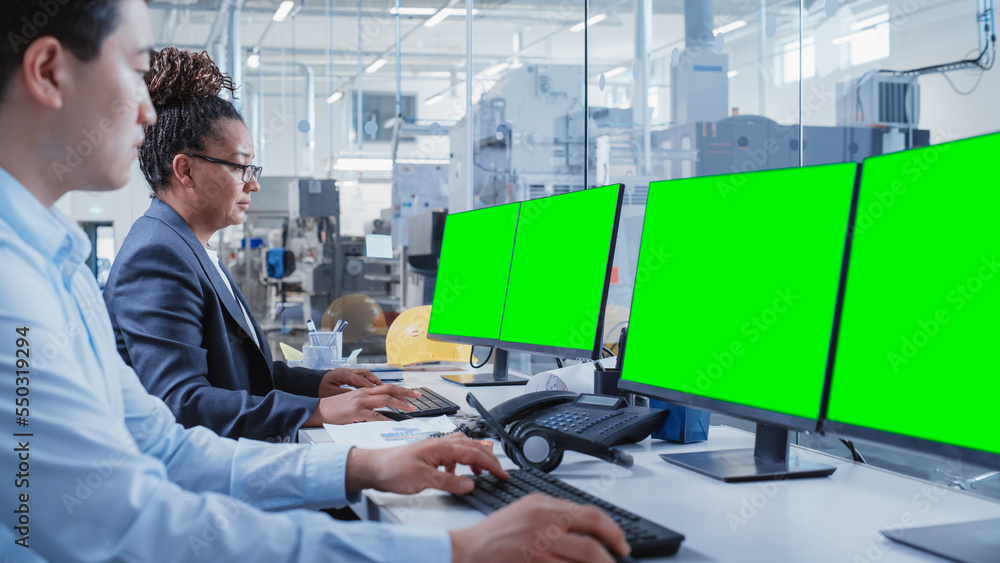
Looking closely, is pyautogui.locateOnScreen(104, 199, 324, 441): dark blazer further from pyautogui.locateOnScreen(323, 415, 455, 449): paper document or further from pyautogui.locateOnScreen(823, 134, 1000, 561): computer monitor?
pyautogui.locateOnScreen(823, 134, 1000, 561): computer monitor

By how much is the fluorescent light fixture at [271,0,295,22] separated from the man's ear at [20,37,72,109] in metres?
6.86

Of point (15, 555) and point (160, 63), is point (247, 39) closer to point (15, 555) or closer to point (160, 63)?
point (160, 63)

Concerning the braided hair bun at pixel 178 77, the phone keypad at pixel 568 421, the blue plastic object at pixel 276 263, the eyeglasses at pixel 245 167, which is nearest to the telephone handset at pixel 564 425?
the phone keypad at pixel 568 421

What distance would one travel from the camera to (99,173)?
2.89 feet

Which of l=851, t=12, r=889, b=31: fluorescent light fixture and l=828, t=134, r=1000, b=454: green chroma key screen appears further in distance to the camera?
l=851, t=12, r=889, b=31: fluorescent light fixture

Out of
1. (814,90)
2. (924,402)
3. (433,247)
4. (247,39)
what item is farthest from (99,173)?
(247,39)

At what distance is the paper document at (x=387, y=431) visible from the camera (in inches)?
56.3

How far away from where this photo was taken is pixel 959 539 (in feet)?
2.89

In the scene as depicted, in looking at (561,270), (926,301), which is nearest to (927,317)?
(926,301)

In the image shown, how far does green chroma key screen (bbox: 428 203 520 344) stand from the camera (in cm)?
210

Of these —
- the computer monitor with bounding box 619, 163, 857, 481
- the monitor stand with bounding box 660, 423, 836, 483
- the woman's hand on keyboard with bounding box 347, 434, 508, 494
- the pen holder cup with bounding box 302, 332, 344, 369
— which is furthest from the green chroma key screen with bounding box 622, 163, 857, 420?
the pen holder cup with bounding box 302, 332, 344, 369

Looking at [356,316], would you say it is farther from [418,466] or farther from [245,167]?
[418,466]

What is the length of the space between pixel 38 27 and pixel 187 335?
912 mm

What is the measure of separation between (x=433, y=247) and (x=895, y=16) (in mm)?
3285
